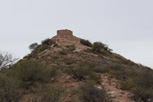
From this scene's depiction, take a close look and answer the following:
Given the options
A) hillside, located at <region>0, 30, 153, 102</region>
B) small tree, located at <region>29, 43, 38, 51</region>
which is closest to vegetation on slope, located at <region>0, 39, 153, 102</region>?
hillside, located at <region>0, 30, 153, 102</region>

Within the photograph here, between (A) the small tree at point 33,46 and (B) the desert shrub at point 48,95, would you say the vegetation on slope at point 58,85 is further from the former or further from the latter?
(A) the small tree at point 33,46

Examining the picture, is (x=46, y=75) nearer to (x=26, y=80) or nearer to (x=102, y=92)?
(x=26, y=80)

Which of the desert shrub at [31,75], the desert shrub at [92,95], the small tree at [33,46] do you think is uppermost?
the small tree at [33,46]

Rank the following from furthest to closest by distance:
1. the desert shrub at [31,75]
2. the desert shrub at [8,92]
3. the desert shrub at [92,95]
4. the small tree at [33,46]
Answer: the small tree at [33,46]
the desert shrub at [31,75]
the desert shrub at [92,95]
the desert shrub at [8,92]

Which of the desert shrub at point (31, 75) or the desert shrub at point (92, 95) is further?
the desert shrub at point (31, 75)

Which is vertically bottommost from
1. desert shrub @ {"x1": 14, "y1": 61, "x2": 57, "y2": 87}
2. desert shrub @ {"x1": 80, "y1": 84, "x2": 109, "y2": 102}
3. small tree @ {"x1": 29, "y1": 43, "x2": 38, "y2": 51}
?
desert shrub @ {"x1": 80, "y1": 84, "x2": 109, "y2": 102}

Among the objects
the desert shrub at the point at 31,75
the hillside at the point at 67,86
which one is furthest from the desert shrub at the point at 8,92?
the desert shrub at the point at 31,75

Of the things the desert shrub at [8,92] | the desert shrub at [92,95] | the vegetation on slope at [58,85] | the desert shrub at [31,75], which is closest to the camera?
the desert shrub at [8,92]

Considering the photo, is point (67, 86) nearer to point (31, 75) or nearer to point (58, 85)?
point (31, 75)

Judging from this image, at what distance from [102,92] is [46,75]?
3592mm

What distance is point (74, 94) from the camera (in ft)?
21.9

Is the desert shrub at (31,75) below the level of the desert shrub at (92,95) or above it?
above

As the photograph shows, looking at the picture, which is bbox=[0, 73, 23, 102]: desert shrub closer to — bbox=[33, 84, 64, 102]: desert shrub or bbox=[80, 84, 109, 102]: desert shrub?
bbox=[33, 84, 64, 102]: desert shrub

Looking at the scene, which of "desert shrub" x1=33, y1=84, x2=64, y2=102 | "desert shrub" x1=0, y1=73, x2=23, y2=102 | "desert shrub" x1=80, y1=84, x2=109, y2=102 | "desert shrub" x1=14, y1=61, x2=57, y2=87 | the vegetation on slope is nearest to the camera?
"desert shrub" x1=33, y1=84, x2=64, y2=102
